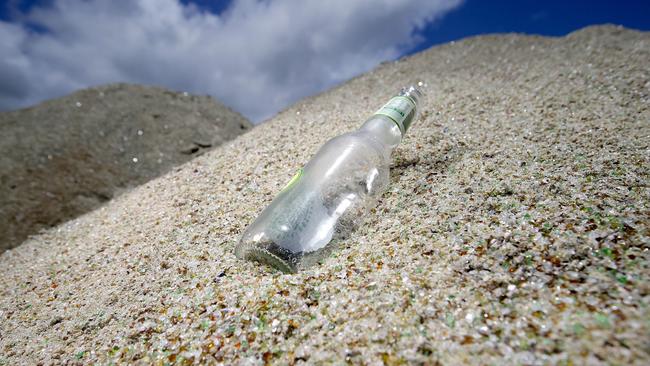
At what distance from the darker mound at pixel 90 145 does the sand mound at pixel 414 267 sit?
3.23m

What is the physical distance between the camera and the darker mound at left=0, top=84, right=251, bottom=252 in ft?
18.3

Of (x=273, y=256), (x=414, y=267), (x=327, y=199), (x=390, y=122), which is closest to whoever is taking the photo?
(x=414, y=267)

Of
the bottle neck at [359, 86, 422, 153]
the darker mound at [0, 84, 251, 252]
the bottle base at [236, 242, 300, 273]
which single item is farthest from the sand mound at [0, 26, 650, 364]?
the darker mound at [0, 84, 251, 252]

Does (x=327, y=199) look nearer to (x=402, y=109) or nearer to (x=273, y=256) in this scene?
(x=273, y=256)

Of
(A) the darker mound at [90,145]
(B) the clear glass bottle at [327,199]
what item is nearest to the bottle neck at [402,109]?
(B) the clear glass bottle at [327,199]

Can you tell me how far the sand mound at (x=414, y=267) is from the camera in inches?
42.3

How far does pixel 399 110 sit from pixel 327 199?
2.83 feet

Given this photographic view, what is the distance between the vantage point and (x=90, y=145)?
7.29m

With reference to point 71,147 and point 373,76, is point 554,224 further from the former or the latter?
point 71,147

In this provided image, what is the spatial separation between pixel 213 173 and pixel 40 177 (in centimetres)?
518

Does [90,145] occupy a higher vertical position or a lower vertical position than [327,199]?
higher

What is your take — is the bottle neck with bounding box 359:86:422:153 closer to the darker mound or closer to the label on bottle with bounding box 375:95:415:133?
the label on bottle with bounding box 375:95:415:133

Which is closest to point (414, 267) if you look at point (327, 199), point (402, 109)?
point (327, 199)

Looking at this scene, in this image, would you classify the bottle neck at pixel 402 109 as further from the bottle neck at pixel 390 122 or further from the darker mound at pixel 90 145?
the darker mound at pixel 90 145
